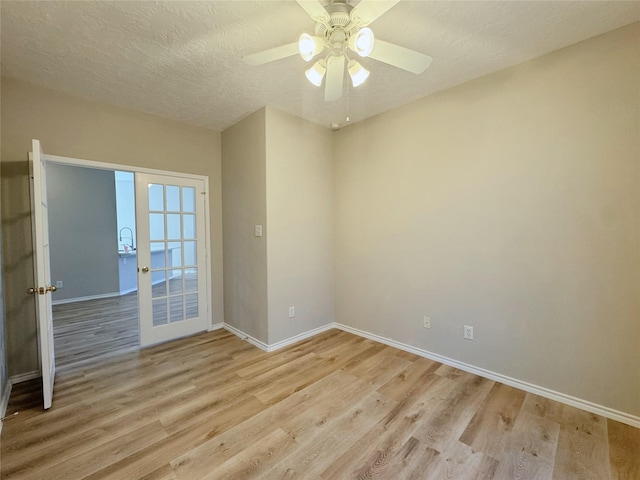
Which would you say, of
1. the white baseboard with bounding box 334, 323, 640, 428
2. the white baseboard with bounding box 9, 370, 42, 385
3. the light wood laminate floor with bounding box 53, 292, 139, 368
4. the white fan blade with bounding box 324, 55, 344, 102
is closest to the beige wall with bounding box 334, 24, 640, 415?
the white baseboard with bounding box 334, 323, 640, 428

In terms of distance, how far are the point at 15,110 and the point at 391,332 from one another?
162 inches

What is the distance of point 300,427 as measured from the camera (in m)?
1.83

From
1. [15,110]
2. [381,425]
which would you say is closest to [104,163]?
[15,110]

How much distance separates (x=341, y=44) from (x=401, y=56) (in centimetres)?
35

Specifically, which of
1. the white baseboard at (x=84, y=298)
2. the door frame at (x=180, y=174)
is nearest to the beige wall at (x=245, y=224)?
the door frame at (x=180, y=174)

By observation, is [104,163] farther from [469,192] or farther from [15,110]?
[469,192]

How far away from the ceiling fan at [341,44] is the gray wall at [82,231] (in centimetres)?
525

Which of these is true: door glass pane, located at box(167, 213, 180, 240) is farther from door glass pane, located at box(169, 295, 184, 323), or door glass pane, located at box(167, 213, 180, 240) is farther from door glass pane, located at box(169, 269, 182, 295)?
door glass pane, located at box(169, 295, 184, 323)

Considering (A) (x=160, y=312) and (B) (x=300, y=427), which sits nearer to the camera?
(B) (x=300, y=427)

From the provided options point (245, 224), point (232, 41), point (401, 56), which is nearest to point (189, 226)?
point (245, 224)

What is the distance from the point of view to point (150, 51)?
2.00 m

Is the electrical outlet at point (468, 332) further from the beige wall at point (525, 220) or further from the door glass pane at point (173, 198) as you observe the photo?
the door glass pane at point (173, 198)

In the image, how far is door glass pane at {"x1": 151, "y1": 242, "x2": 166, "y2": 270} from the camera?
3.15 meters

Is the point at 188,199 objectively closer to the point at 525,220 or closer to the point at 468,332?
the point at 468,332
